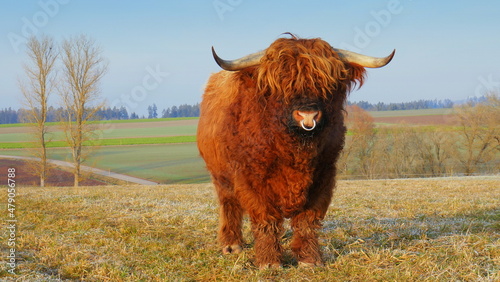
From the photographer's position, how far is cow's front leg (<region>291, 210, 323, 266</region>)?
4.27m

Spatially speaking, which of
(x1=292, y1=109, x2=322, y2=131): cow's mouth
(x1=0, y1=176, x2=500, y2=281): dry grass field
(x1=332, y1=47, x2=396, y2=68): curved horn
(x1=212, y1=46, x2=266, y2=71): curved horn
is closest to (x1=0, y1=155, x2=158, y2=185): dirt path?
(x1=0, y1=176, x2=500, y2=281): dry grass field

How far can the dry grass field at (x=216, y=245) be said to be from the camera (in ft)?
13.0

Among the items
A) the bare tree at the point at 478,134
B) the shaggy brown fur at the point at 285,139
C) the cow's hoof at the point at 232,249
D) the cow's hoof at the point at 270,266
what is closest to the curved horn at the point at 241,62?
the shaggy brown fur at the point at 285,139

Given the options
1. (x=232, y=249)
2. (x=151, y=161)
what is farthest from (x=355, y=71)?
(x=151, y=161)

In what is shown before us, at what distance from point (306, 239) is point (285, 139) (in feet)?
3.84

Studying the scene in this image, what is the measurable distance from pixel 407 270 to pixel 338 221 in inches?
105

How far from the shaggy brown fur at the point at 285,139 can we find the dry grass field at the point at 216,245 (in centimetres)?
44

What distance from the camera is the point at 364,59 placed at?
416 cm

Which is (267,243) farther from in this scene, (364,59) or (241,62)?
(364,59)

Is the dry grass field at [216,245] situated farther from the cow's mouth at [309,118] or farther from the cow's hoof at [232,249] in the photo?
the cow's mouth at [309,118]

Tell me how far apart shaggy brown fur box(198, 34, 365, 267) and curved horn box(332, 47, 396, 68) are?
3.2 inches

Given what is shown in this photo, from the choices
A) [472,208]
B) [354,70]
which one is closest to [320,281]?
[354,70]

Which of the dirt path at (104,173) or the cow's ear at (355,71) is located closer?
the cow's ear at (355,71)

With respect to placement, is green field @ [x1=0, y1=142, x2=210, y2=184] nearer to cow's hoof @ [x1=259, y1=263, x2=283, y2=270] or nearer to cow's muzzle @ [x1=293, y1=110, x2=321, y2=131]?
cow's hoof @ [x1=259, y1=263, x2=283, y2=270]
